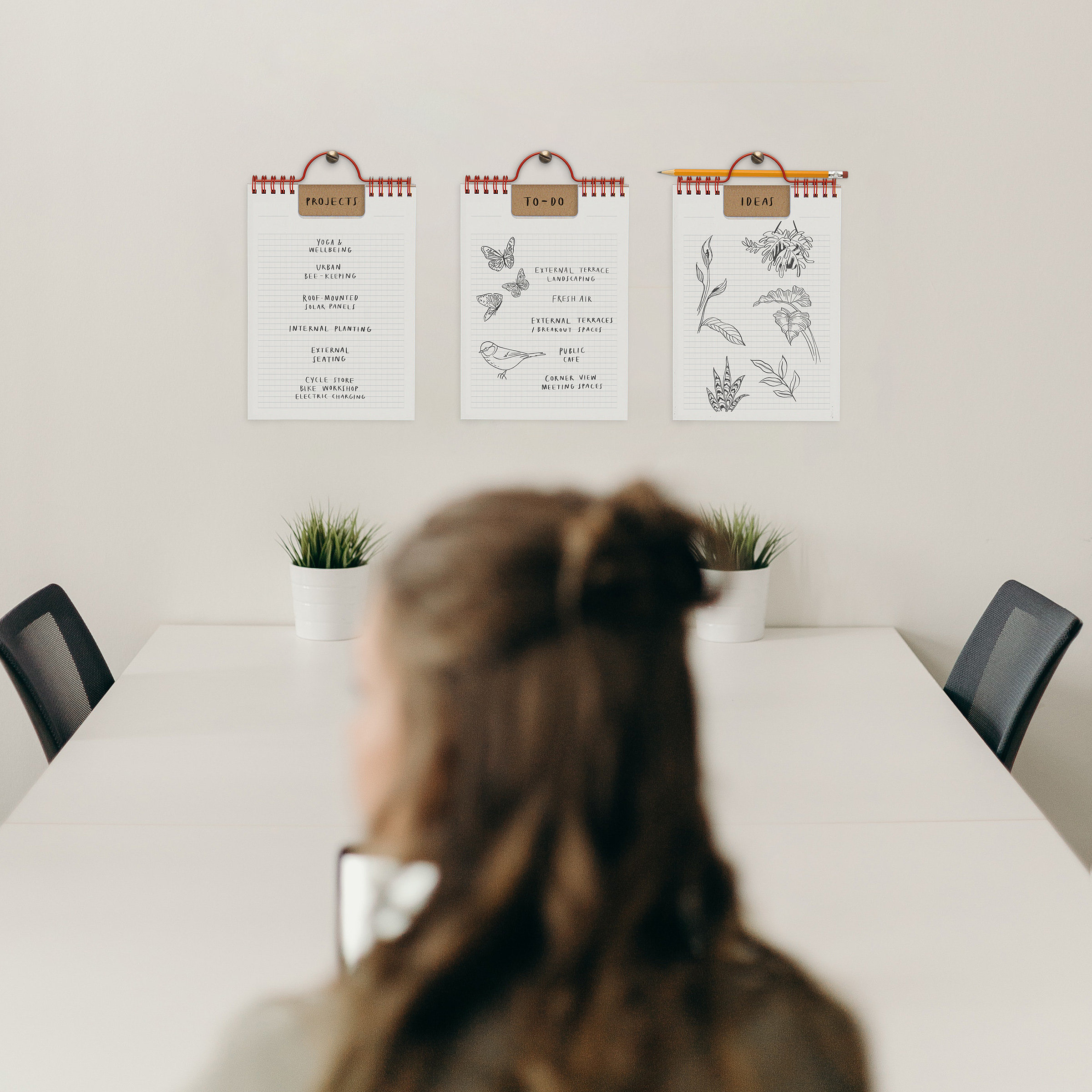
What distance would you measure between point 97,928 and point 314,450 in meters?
1.27

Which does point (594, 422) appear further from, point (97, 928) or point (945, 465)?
point (97, 928)

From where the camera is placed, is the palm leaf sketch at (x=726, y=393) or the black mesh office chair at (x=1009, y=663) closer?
the black mesh office chair at (x=1009, y=663)

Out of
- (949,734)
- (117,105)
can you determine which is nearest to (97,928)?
(949,734)

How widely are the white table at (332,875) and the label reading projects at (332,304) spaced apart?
25.5 inches

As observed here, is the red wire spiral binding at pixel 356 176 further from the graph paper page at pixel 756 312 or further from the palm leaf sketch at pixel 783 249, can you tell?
the palm leaf sketch at pixel 783 249

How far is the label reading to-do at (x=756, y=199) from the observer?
6.91 ft

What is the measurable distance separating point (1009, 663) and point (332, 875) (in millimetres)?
1207

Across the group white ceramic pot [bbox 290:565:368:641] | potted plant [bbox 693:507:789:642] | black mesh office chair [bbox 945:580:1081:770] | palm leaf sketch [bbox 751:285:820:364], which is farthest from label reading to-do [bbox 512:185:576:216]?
black mesh office chair [bbox 945:580:1081:770]

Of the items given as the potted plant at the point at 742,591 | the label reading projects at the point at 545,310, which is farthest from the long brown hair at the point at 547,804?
the label reading projects at the point at 545,310

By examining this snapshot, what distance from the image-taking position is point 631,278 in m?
2.14

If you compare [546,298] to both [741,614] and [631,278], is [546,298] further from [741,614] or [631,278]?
[741,614]

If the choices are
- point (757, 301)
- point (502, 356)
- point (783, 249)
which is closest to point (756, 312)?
point (757, 301)

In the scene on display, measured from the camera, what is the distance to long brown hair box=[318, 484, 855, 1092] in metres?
0.57

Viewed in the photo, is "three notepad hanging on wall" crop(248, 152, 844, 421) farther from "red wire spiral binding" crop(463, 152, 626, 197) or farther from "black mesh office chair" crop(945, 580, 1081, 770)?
"black mesh office chair" crop(945, 580, 1081, 770)
